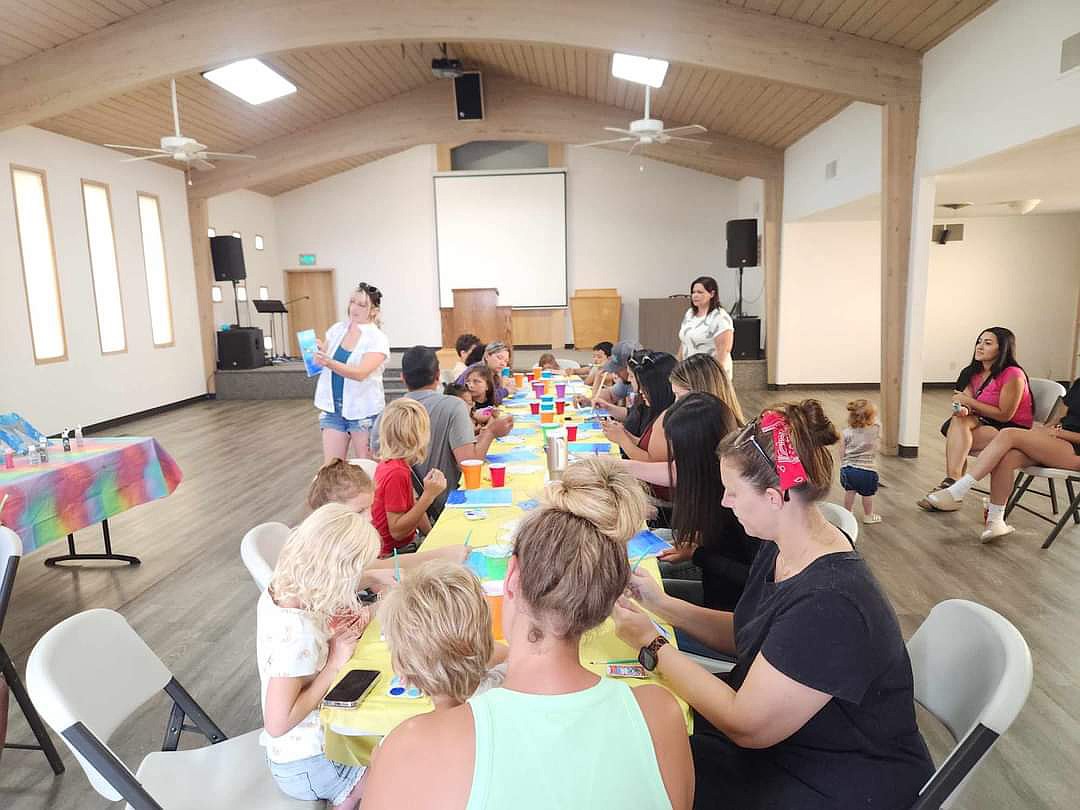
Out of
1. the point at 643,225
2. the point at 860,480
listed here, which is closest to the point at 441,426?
the point at 860,480

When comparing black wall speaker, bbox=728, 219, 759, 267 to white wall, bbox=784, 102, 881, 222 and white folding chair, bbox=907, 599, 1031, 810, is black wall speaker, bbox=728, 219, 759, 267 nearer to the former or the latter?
white wall, bbox=784, 102, 881, 222

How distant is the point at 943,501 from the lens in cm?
480

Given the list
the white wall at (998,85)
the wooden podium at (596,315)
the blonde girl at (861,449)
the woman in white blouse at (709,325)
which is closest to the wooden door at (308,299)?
the wooden podium at (596,315)

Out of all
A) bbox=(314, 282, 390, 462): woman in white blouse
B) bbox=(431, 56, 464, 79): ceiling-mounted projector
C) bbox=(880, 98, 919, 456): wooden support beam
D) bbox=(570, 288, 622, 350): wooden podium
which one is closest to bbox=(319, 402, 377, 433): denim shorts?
bbox=(314, 282, 390, 462): woman in white blouse

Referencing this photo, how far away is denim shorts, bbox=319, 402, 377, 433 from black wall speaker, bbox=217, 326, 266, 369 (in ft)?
24.6

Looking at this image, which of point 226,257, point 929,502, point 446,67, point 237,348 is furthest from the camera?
point 237,348

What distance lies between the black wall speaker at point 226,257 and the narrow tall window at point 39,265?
2.96 metres

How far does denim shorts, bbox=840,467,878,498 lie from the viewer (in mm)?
4371

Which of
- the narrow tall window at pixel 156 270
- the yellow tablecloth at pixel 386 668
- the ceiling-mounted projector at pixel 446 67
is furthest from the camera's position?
the narrow tall window at pixel 156 270

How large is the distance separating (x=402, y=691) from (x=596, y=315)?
11549 millimetres

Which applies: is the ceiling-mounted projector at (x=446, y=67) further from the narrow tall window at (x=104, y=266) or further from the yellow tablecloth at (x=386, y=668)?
the yellow tablecloth at (x=386, y=668)

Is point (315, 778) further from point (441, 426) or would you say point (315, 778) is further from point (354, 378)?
point (354, 378)

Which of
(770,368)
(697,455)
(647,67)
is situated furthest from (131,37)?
(770,368)

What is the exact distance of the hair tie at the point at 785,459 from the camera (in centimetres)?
144
